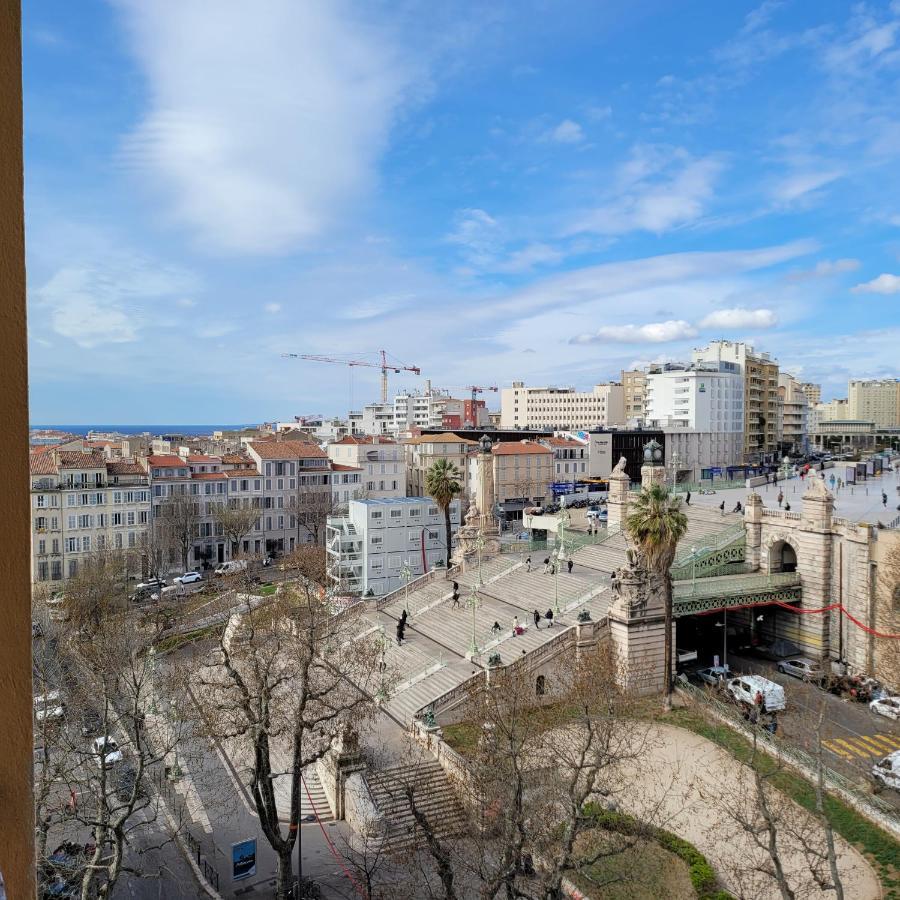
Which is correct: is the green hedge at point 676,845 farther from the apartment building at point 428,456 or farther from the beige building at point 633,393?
the beige building at point 633,393

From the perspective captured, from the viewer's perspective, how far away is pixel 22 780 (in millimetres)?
2547

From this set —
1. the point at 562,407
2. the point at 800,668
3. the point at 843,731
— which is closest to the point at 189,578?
the point at 800,668

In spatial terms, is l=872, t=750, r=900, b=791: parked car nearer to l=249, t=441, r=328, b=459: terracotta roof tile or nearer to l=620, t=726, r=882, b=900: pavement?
l=620, t=726, r=882, b=900: pavement

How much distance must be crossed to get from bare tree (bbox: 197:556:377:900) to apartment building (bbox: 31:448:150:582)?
27078 millimetres

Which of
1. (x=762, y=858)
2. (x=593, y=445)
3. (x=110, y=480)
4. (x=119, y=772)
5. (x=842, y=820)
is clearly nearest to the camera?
(x=762, y=858)

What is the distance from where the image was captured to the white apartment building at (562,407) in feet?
483

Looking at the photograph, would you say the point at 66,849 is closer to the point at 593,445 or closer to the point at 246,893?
the point at 246,893

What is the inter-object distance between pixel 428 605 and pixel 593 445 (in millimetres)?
59362

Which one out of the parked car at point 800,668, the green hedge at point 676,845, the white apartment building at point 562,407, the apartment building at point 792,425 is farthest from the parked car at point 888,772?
the white apartment building at point 562,407

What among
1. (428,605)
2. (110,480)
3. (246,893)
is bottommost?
(246,893)

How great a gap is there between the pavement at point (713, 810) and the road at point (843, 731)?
9.45ft

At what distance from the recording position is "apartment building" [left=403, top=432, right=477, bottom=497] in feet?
301

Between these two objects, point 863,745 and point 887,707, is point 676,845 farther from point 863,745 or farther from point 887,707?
point 887,707

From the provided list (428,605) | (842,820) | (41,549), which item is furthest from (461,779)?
(41,549)
